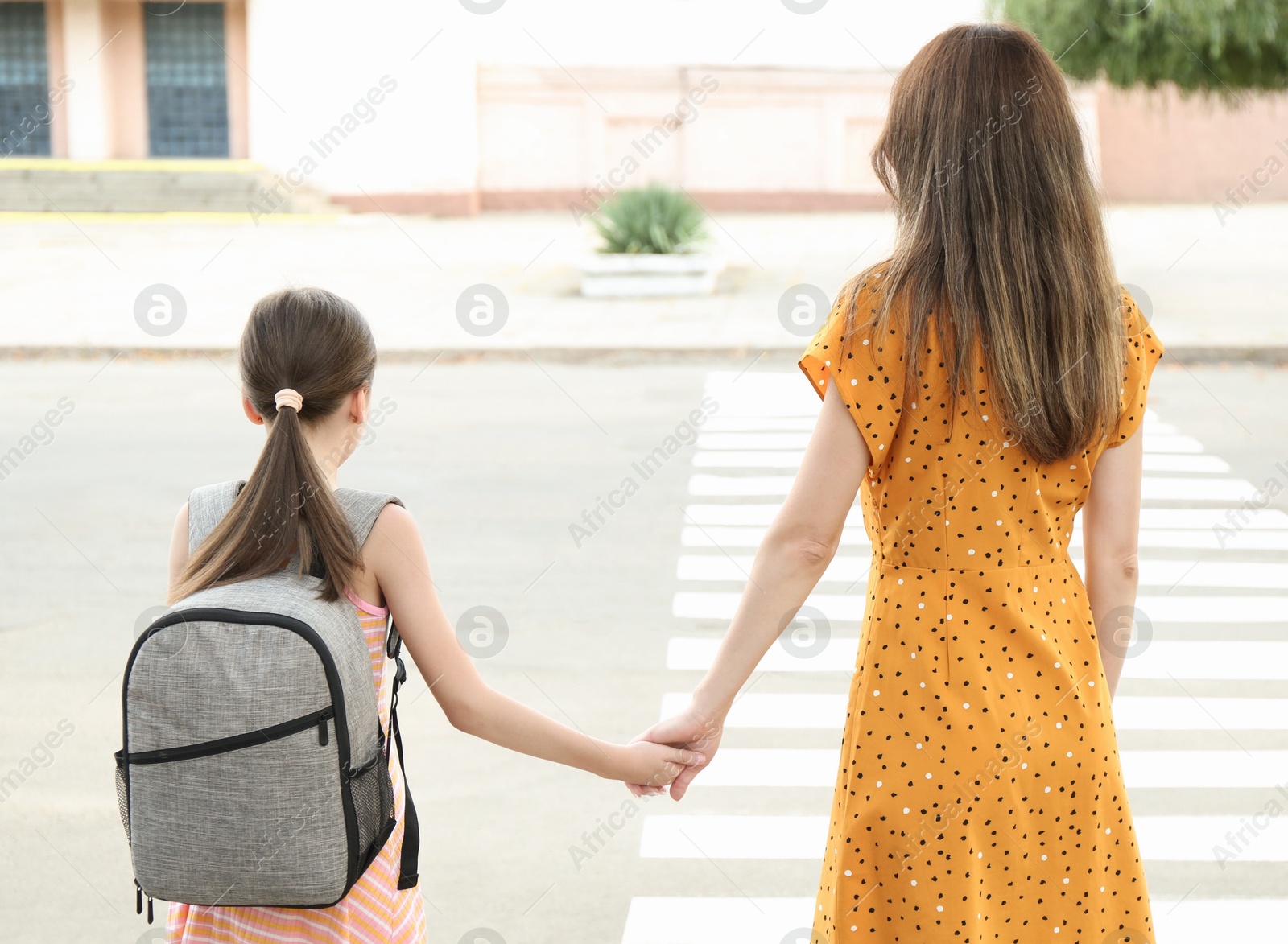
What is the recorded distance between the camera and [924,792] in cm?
225

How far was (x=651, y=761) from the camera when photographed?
9.34 feet

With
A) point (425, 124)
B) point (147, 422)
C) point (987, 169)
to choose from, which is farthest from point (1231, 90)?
point (425, 124)

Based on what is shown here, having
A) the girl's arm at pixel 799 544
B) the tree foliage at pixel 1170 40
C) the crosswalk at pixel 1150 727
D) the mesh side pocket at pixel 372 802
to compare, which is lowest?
the crosswalk at pixel 1150 727

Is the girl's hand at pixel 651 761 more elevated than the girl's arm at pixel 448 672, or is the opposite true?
the girl's arm at pixel 448 672

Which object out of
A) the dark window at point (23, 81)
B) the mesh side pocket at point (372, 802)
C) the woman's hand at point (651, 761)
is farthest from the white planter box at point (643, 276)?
the dark window at point (23, 81)

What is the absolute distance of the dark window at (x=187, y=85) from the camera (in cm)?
3241

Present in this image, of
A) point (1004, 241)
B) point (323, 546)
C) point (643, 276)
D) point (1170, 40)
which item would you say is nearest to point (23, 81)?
point (643, 276)

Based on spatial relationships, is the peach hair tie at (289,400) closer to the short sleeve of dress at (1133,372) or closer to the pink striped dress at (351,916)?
the pink striped dress at (351,916)

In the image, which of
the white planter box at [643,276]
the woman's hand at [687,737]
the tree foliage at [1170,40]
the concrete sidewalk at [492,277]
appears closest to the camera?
the woman's hand at [687,737]

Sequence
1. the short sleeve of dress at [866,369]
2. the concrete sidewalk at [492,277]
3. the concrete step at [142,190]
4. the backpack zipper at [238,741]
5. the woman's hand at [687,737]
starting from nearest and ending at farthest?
1. the backpack zipper at [238,741]
2. the short sleeve of dress at [866,369]
3. the woman's hand at [687,737]
4. the concrete sidewalk at [492,277]
5. the concrete step at [142,190]

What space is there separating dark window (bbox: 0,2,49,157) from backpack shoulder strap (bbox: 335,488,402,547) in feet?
110

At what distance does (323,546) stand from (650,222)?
17658 mm

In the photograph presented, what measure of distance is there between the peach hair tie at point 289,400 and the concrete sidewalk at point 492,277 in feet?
37.3

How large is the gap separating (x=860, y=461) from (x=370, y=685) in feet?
2.72
